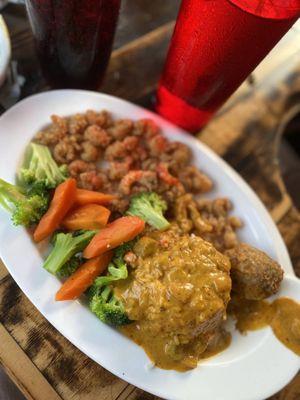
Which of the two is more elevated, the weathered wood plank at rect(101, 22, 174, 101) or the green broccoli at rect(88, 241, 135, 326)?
the weathered wood plank at rect(101, 22, 174, 101)

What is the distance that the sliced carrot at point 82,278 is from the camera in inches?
67.2

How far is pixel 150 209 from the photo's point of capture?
1965 millimetres

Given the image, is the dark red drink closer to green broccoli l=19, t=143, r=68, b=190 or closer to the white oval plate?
the white oval plate

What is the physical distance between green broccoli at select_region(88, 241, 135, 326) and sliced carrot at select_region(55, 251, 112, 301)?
0.03 meters

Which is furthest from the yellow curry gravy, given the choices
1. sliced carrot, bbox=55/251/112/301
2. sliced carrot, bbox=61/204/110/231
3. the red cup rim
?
the red cup rim

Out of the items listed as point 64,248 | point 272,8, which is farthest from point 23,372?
point 272,8

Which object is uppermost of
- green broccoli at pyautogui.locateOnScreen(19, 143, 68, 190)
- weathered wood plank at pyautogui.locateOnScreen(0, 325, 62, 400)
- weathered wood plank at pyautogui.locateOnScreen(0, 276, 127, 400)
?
green broccoli at pyautogui.locateOnScreen(19, 143, 68, 190)

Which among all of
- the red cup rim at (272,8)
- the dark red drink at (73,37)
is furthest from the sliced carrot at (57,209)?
the red cup rim at (272,8)

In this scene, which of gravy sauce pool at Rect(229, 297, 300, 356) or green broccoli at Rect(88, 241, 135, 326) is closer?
green broccoli at Rect(88, 241, 135, 326)

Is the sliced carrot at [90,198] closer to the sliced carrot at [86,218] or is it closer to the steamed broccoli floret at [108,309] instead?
the sliced carrot at [86,218]

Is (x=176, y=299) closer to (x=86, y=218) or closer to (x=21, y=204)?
(x=86, y=218)

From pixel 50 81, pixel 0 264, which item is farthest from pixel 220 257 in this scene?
pixel 50 81

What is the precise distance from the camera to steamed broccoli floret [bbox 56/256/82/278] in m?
1.77

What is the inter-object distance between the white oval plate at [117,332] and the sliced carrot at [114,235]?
0.21 metres
